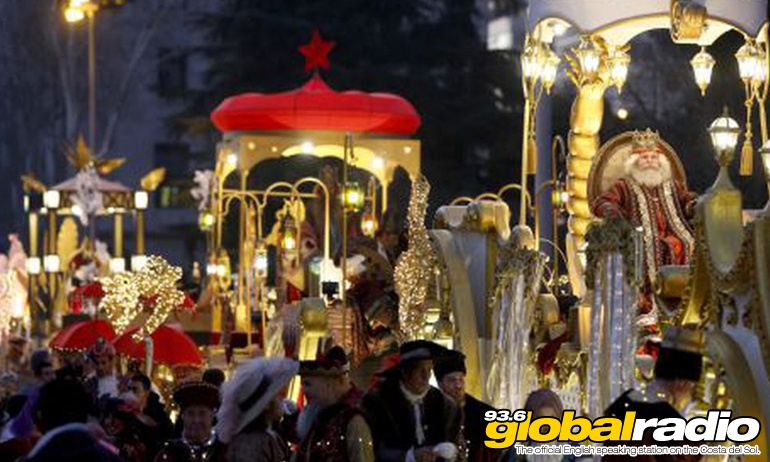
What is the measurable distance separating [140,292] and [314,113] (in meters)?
12.6

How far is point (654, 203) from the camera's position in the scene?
67.5 ft

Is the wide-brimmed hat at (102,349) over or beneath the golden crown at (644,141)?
beneath

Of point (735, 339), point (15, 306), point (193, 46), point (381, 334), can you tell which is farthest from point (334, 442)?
point (193, 46)

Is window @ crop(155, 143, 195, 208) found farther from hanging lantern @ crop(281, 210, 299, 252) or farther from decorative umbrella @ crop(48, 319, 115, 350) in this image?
decorative umbrella @ crop(48, 319, 115, 350)

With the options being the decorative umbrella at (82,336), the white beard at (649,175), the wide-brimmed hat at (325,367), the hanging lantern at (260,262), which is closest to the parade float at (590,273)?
the white beard at (649,175)

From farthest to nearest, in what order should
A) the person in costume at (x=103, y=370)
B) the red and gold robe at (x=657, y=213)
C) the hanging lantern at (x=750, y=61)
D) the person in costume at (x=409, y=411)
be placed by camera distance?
the hanging lantern at (x=750, y=61) → the red and gold robe at (x=657, y=213) → the person in costume at (x=103, y=370) → the person in costume at (x=409, y=411)

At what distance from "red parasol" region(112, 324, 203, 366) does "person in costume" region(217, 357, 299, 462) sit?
10.5m

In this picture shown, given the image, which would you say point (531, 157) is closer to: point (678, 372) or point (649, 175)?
point (649, 175)

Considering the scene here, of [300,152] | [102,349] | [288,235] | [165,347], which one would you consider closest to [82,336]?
[165,347]

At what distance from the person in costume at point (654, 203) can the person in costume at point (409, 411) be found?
6982mm

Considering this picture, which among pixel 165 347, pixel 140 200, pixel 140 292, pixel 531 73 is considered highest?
pixel 531 73

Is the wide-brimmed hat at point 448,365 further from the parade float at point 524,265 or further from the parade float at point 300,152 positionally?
the parade float at point 300,152

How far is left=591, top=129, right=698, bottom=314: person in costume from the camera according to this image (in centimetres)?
1998

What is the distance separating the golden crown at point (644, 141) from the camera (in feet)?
68.6
